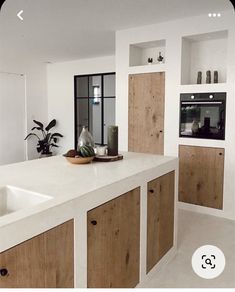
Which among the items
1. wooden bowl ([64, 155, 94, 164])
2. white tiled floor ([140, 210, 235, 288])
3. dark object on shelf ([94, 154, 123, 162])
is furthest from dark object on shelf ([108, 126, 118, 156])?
white tiled floor ([140, 210, 235, 288])

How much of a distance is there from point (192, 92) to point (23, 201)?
9.26 ft

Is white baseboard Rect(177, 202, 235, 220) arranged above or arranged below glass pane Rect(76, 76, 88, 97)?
below

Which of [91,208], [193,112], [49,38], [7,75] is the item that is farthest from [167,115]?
[7,75]

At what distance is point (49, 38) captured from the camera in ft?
15.5

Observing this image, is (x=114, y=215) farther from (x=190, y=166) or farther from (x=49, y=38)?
(x=49, y=38)

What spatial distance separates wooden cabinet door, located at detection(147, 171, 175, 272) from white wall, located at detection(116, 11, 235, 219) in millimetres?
1433

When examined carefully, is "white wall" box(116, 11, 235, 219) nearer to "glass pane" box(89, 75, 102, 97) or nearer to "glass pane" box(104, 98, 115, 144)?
"glass pane" box(104, 98, 115, 144)

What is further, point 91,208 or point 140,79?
point 140,79

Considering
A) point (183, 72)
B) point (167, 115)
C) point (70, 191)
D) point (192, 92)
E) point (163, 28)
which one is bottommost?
point (70, 191)

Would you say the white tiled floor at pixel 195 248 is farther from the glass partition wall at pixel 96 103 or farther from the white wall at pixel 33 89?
the white wall at pixel 33 89

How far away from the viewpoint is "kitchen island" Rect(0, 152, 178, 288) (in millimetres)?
1226

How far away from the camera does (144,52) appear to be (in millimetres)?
4547

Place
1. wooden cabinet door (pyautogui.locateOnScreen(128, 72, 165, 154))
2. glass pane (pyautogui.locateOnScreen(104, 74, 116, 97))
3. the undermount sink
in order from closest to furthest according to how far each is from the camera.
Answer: the undermount sink < wooden cabinet door (pyautogui.locateOnScreen(128, 72, 165, 154)) < glass pane (pyautogui.locateOnScreen(104, 74, 116, 97))

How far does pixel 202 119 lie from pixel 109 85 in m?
2.88
